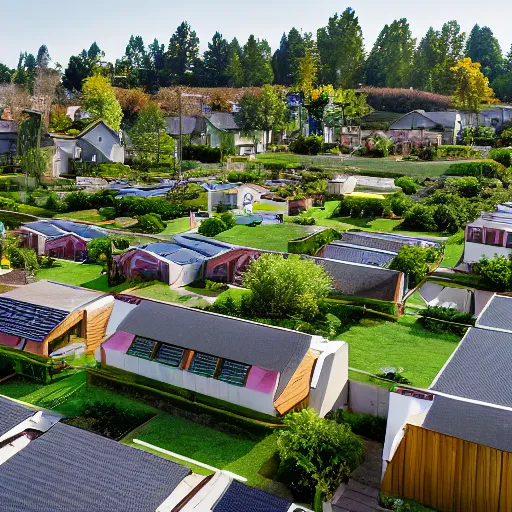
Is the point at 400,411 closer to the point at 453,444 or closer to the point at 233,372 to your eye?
the point at 453,444

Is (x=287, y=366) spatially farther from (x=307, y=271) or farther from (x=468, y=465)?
(x=307, y=271)

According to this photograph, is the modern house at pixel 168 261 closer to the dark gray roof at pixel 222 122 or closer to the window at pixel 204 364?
the window at pixel 204 364

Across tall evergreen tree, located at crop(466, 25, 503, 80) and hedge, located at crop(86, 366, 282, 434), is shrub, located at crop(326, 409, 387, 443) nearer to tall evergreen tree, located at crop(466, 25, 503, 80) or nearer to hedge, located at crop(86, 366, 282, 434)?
hedge, located at crop(86, 366, 282, 434)

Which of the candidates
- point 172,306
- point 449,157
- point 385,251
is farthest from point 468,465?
point 449,157

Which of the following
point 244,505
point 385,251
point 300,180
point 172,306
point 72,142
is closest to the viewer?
point 244,505

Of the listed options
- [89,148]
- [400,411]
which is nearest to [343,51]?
[89,148]

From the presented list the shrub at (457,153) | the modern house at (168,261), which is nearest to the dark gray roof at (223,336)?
the modern house at (168,261)
